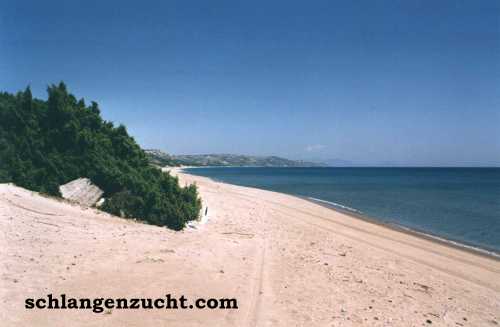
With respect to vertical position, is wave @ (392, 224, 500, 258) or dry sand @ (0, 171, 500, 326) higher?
dry sand @ (0, 171, 500, 326)

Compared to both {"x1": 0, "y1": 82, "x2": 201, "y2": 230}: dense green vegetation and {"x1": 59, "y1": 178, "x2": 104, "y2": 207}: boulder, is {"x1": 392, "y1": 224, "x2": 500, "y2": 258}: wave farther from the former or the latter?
{"x1": 59, "y1": 178, "x2": 104, "y2": 207}: boulder

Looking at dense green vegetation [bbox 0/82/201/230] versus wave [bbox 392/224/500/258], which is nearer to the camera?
dense green vegetation [bbox 0/82/201/230]

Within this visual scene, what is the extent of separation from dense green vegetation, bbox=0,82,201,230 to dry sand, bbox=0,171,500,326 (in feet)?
3.71

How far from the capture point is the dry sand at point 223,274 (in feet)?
18.9

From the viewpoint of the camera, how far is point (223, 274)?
7824 mm

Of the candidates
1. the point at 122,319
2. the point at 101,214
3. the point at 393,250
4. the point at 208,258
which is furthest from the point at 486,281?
the point at 101,214

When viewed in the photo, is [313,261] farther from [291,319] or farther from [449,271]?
[449,271]

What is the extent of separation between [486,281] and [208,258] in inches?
369

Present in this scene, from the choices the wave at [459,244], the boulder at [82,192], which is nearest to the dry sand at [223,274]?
the boulder at [82,192]

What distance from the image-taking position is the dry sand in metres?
5.76

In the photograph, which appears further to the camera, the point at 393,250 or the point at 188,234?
the point at 393,250

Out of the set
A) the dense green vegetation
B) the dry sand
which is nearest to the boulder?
the dense green vegetation

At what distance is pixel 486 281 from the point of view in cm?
1023

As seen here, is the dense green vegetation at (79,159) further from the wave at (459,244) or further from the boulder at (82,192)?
the wave at (459,244)
